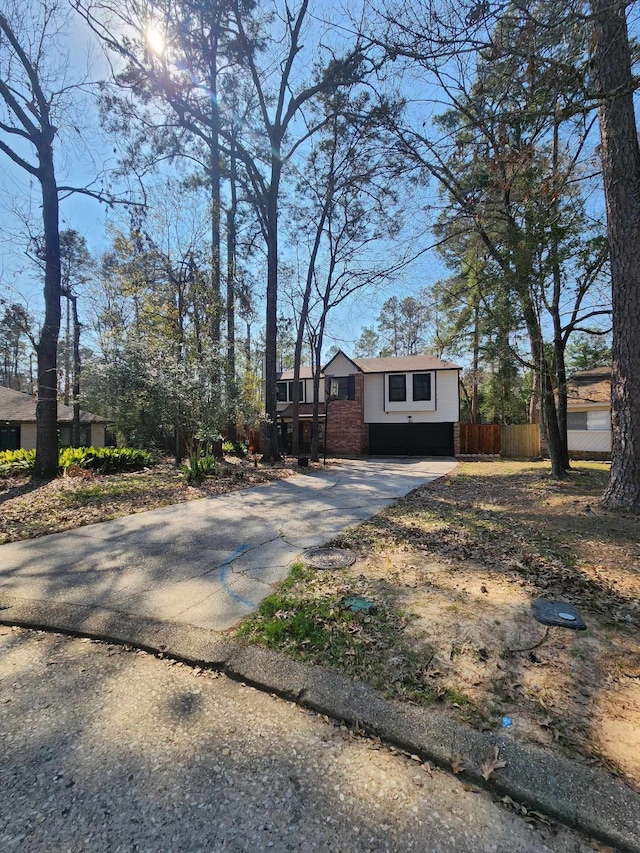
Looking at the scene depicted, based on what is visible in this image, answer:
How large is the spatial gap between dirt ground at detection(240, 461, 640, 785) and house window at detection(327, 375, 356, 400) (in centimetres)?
1642

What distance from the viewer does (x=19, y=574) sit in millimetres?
3723

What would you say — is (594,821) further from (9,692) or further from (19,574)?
(19,574)

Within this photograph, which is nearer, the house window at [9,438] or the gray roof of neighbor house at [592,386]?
the house window at [9,438]

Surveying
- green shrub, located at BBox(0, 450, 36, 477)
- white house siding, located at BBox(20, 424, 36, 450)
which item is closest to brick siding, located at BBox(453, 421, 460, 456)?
green shrub, located at BBox(0, 450, 36, 477)

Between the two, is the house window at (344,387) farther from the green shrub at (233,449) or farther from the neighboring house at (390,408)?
the green shrub at (233,449)

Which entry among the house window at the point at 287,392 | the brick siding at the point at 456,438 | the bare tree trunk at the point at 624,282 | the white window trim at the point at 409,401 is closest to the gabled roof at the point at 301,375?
the house window at the point at 287,392

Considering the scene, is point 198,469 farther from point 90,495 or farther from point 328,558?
point 328,558

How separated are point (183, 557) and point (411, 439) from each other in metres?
18.2

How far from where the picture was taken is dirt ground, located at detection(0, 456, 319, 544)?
5723 mm

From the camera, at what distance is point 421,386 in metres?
20.5

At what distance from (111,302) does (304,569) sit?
1899 cm

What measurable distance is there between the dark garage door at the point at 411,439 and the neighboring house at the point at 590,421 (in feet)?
18.8

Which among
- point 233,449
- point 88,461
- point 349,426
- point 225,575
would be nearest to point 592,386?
point 349,426

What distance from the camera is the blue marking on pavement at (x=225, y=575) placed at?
3070 mm
